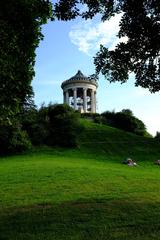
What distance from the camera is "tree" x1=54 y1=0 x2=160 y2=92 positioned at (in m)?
15.7

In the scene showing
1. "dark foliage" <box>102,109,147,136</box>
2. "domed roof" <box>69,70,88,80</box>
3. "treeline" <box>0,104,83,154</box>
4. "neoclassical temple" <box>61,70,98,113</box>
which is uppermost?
"domed roof" <box>69,70,88,80</box>

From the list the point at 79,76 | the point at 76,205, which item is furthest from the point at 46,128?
the point at 79,76

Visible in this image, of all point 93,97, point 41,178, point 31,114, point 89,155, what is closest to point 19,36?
point 41,178

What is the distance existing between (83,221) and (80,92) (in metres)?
102

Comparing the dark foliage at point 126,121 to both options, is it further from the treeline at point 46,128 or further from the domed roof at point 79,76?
the treeline at point 46,128

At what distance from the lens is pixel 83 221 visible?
1456cm

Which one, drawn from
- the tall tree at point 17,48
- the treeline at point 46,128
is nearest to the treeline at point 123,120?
the treeline at point 46,128

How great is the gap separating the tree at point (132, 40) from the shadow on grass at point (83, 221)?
14.5 ft

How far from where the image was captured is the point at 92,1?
641 inches

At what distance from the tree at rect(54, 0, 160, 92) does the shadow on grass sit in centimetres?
441

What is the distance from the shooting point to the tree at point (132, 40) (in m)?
15.7

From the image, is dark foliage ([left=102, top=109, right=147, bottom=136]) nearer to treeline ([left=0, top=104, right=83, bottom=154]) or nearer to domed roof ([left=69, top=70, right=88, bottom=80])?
domed roof ([left=69, top=70, right=88, bottom=80])

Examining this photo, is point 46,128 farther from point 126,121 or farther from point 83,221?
point 83,221

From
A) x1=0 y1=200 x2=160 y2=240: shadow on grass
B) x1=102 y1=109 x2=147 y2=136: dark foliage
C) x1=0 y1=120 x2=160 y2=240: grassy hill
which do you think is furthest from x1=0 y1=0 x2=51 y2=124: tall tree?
x1=102 y1=109 x2=147 y2=136: dark foliage
